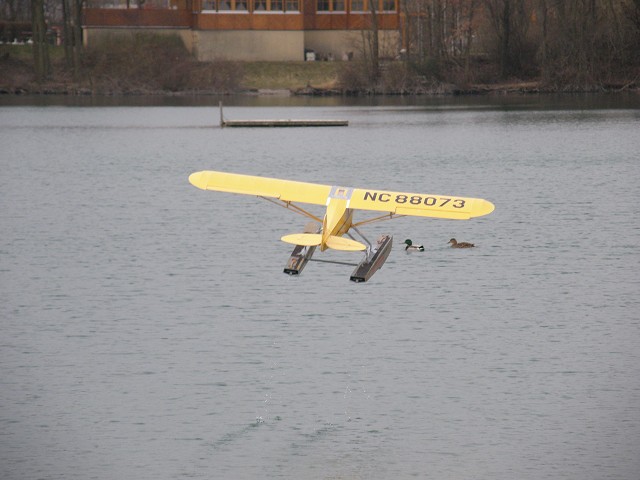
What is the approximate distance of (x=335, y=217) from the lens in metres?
29.9

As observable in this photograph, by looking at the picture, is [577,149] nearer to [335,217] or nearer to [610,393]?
[335,217]

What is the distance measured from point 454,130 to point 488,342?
51871mm

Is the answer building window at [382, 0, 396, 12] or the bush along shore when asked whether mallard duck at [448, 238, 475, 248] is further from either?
building window at [382, 0, 396, 12]

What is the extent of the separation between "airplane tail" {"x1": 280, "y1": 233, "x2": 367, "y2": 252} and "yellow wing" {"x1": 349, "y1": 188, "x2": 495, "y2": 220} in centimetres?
198

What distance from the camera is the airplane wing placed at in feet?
96.4

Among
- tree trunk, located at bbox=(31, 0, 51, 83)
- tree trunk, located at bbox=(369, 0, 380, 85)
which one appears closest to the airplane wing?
tree trunk, located at bbox=(369, 0, 380, 85)

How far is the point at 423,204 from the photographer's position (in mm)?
30016

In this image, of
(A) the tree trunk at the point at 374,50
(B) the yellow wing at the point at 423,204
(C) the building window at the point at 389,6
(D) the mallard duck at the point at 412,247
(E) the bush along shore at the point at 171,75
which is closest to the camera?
(B) the yellow wing at the point at 423,204

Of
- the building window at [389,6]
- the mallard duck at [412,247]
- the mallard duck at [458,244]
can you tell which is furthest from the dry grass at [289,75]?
the mallard duck at [412,247]

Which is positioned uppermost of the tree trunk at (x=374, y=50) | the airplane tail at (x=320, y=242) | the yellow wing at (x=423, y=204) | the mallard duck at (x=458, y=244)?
the tree trunk at (x=374, y=50)

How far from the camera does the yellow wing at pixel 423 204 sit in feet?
96.0

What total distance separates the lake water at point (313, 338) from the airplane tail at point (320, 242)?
54.6 inches

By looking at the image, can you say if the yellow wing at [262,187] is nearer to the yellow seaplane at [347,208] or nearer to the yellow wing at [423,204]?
the yellow seaplane at [347,208]

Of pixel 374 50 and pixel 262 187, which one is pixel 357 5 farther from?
pixel 262 187
